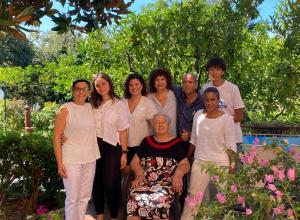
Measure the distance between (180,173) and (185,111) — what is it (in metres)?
0.68

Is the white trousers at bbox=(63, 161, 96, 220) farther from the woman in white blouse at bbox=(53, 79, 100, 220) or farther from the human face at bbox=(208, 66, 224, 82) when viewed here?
the human face at bbox=(208, 66, 224, 82)

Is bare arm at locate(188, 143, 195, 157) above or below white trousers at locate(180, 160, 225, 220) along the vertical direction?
above

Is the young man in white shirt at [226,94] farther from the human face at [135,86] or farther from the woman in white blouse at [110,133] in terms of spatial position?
the woman in white blouse at [110,133]

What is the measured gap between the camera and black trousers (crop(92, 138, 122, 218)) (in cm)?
416

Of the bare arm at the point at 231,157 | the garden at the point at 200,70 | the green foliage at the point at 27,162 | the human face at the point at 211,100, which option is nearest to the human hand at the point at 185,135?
the human face at the point at 211,100

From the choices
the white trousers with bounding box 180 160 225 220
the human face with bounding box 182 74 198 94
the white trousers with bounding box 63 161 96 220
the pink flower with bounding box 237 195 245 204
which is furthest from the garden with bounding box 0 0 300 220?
the human face with bounding box 182 74 198 94

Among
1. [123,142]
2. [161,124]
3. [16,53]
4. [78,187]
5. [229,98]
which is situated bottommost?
[78,187]

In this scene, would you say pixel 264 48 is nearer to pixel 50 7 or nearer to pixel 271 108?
pixel 271 108

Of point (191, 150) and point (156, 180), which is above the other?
point (191, 150)

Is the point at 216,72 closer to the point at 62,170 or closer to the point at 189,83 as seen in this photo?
the point at 189,83

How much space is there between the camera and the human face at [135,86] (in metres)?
4.35

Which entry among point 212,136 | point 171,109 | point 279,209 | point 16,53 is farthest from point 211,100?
point 16,53

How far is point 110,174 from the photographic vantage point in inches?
164

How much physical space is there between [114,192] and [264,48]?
5.90 metres
